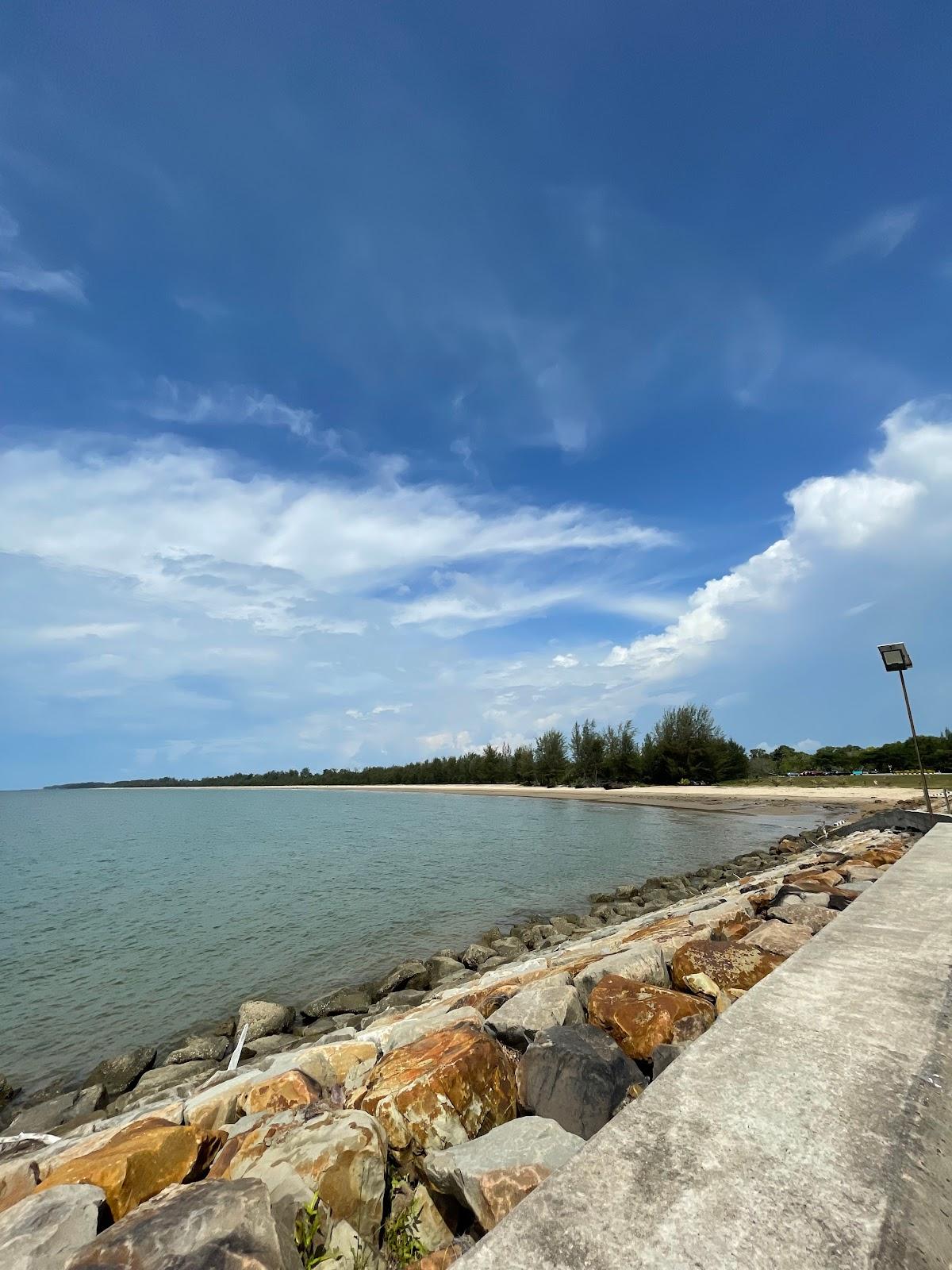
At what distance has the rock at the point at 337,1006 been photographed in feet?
31.5

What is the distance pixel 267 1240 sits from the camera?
206 centimetres

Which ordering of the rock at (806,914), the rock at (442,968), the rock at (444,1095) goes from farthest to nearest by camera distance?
the rock at (442,968), the rock at (806,914), the rock at (444,1095)

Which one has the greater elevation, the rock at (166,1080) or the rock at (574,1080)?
the rock at (574,1080)

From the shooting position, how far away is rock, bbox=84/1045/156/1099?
773cm

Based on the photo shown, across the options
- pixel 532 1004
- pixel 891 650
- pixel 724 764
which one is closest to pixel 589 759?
pixel 724 764

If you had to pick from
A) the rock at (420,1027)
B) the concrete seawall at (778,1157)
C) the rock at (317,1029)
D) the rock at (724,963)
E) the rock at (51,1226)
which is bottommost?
the rock at (317,1029)

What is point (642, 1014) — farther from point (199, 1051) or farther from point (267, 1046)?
point (199, 1051)

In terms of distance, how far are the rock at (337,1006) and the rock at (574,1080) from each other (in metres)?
7.19

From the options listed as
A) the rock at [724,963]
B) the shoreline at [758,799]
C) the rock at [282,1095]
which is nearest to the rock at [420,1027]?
the rock at [282,1095]

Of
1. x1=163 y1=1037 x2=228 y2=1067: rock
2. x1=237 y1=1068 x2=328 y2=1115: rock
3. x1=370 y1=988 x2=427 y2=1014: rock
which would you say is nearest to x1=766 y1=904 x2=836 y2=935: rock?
x1=237 y1=1068 x2=328 y2=1115: rock

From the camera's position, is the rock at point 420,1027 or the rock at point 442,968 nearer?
the rock at point 420,1027

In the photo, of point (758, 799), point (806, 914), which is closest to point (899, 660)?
point (806, 914)

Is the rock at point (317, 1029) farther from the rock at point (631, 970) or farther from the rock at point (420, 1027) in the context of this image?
the rock at point (631, 970)

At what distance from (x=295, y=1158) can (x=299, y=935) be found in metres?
13.0
